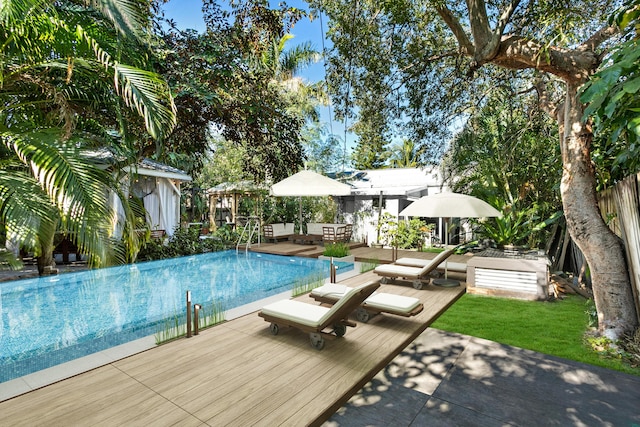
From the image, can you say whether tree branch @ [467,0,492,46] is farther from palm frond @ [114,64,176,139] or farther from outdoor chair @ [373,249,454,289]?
palm frond @ [114,64,176,139]

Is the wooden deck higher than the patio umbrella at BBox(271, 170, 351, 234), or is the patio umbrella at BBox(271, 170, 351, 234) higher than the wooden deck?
the patio umbrella at BBox(271, 170, 351, 234)

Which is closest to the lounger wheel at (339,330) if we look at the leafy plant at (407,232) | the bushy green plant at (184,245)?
the bushy green plant at (184,245)

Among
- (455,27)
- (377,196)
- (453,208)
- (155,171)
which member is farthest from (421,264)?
(155,171)

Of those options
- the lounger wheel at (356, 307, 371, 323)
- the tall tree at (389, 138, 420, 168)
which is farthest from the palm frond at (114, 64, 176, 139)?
the tall tree at (389, 138, 420, 168)

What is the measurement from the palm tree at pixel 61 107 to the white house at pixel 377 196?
1286 centimetres

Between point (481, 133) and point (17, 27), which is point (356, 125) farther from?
point (17, 27)

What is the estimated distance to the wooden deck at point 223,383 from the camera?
3.26 meters

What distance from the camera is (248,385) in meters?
3.83

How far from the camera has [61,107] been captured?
18.2 feet

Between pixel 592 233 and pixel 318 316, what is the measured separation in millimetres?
5100

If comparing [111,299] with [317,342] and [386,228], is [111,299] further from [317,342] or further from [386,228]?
[386,228]

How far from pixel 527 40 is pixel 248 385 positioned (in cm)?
711

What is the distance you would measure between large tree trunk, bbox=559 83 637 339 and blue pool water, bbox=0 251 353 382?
19.7 ft

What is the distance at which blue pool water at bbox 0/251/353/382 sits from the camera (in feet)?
16.7
